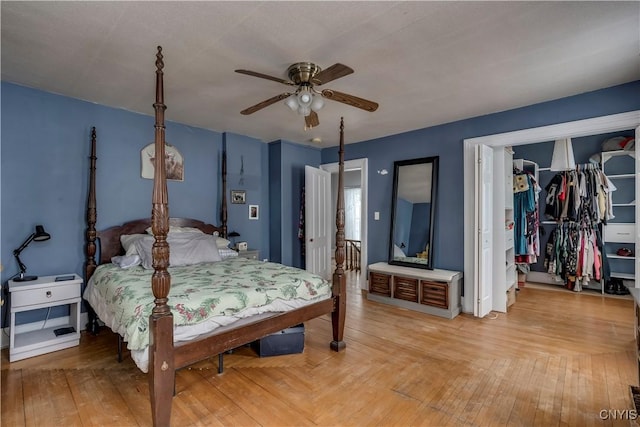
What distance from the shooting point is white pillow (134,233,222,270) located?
10.6 ft

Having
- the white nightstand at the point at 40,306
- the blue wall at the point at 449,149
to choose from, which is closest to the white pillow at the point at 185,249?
the white nightstand at the point at 40,306

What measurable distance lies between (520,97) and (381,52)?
6.18 feet

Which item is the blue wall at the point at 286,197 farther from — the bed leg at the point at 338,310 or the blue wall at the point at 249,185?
the bed leg at the point at 338,310

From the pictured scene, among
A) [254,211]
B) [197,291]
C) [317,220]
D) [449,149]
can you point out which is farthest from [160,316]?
[449,149]

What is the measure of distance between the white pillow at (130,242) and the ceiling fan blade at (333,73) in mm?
2530

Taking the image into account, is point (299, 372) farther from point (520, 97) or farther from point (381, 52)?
point (520, 97)

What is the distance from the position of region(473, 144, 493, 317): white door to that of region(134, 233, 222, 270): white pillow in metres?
3.14

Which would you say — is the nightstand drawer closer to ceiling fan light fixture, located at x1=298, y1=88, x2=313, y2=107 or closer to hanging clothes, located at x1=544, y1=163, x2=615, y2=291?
ceiling fan light fixture, located at x1=298, y1=88, x2=313, y2=107

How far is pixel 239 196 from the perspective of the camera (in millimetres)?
4836

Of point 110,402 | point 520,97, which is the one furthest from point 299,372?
point 520,97

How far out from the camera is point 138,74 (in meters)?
2.72

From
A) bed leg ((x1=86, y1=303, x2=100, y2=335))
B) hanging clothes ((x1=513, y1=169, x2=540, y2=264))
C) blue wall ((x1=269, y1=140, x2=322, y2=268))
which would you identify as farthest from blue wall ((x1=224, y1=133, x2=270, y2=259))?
hanging clothes ((x1=513, y1=169, x2=540, y2=264))

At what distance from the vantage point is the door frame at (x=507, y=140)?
3.01m

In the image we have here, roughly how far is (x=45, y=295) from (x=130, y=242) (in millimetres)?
837
